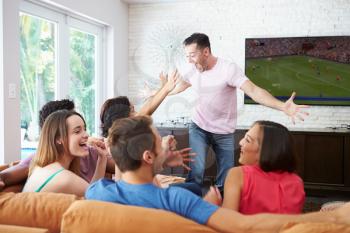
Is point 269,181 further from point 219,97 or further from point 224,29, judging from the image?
point 224,29

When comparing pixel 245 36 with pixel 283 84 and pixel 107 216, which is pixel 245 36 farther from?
pixel 107 216

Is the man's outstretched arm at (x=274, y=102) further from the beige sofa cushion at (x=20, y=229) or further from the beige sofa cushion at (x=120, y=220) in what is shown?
the beige sofa cushion at (x=20, y=229)

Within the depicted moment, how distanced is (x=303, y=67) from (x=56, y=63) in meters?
3.00

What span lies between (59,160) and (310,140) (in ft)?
10.9

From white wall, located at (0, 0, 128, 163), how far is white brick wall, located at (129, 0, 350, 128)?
20cm

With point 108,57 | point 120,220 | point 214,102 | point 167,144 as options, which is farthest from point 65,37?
point 120,220

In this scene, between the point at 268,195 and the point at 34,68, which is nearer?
the point at 268,195

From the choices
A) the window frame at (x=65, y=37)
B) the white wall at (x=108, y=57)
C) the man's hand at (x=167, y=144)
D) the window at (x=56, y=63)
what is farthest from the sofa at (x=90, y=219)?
A: the window frame at (x=65, y=37)

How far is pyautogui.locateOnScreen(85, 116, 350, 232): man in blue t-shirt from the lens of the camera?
1.14m

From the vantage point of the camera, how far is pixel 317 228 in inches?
41.3

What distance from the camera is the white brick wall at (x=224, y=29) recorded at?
4.75 meters

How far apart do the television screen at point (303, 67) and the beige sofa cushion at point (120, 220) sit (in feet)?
13.0

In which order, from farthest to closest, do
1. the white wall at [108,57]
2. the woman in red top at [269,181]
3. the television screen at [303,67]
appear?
the television screen at [303,67]
the white wall at [108,57]
the woman in red top at [269,181]

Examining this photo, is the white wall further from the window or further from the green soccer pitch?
the green soccer pitch
